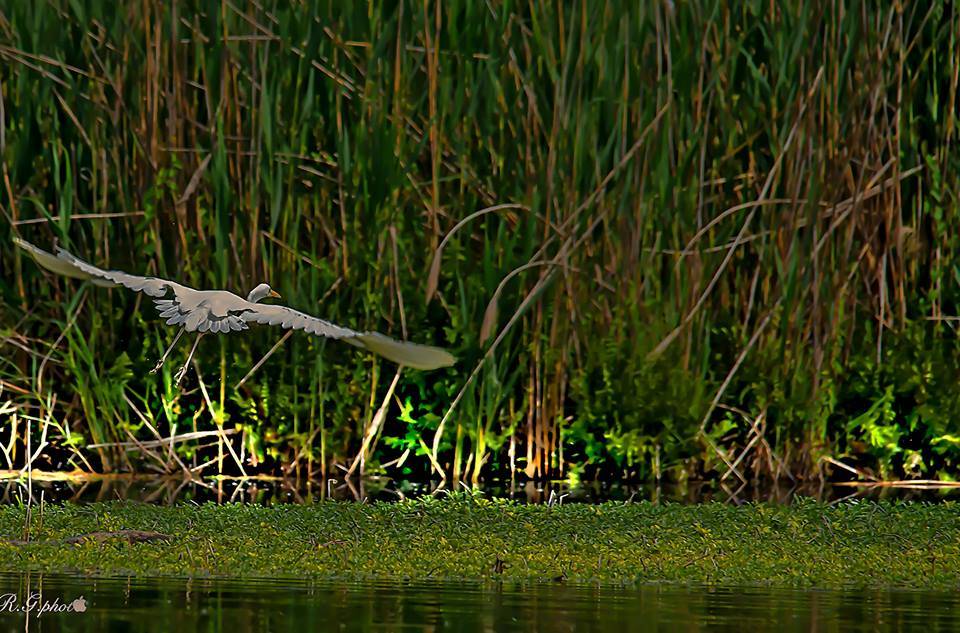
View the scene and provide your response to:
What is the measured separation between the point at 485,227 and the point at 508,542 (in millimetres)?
2024

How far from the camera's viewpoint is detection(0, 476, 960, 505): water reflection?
282 inches

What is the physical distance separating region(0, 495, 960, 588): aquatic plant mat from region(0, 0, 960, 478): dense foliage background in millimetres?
1036

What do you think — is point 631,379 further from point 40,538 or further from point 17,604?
point 17,604

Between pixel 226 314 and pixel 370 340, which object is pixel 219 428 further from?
pixel 370 340

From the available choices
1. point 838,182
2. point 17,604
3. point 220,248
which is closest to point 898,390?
point 838,182

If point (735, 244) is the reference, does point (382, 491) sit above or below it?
below

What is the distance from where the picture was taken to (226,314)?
→ 6.02 meters

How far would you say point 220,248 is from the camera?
7.57 m

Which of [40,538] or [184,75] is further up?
[184,75]

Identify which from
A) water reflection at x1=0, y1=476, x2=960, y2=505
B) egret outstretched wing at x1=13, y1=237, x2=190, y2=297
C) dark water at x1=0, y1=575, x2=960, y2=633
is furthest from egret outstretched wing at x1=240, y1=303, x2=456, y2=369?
water reflection at x1=0, y1=476, x2=960, y2=505

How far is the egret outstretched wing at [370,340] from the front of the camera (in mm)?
5547

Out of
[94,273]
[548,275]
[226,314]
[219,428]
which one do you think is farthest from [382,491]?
[94,273]

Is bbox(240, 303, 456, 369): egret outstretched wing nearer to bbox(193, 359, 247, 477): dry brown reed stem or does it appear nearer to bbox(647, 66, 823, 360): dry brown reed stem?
bbox(193, 359, 247, 477): dry brown reed stem

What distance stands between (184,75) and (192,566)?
9.38 ft
